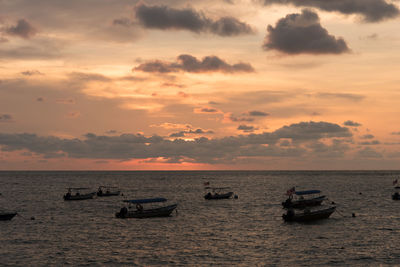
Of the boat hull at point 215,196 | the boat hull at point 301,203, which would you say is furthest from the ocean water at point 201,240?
the boat hull at point 215,196

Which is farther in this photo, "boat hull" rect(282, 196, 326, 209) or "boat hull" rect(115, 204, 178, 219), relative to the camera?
"boat hull" rect(282, 196, 326, 209)

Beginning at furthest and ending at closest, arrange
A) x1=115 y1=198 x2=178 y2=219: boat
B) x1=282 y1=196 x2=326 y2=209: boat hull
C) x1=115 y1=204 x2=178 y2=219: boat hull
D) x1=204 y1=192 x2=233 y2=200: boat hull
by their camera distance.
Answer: x1=204 y1=192 x2=233 y2=200: boat hull
x1=282 y1=196 x2=326 y2=209: boat hull
x1=115 y1=204 x2=178 y2=219: boat hull
x1=115 y1=198 x2=178 y2=219: boat

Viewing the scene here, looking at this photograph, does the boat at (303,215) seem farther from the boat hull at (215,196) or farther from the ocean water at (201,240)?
the boat hull at (215,196)

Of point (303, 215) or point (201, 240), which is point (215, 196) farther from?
point (201, 240)

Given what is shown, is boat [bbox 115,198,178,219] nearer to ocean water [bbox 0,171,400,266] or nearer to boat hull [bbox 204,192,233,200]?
ocean water [bbox 0,171,400,266]

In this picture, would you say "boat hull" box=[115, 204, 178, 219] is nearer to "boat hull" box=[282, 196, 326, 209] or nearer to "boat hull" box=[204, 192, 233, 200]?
"boat hull" box=[282, 196, 326, 209]

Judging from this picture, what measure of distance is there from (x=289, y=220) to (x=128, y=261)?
120ft

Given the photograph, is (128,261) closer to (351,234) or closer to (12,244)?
(12,244)

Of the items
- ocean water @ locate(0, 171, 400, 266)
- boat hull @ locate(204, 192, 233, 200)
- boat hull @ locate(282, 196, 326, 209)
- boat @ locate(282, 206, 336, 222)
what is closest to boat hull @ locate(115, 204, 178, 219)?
ocean water @ locate(0, 171, 400, 266)

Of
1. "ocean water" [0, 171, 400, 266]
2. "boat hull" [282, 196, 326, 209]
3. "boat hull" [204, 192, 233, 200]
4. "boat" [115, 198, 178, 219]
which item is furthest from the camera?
"boat hull" [204, 192, 233, 200]

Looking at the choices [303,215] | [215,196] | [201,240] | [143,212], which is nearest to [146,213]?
[143,212]

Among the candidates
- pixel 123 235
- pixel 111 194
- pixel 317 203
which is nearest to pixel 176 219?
pixel 123 235

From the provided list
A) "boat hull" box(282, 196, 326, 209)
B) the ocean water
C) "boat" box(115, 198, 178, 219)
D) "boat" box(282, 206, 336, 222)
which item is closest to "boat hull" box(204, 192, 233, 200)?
"boat hull" box(282, 196, 326, 209)

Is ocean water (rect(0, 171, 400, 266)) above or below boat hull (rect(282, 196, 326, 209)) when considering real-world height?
below
